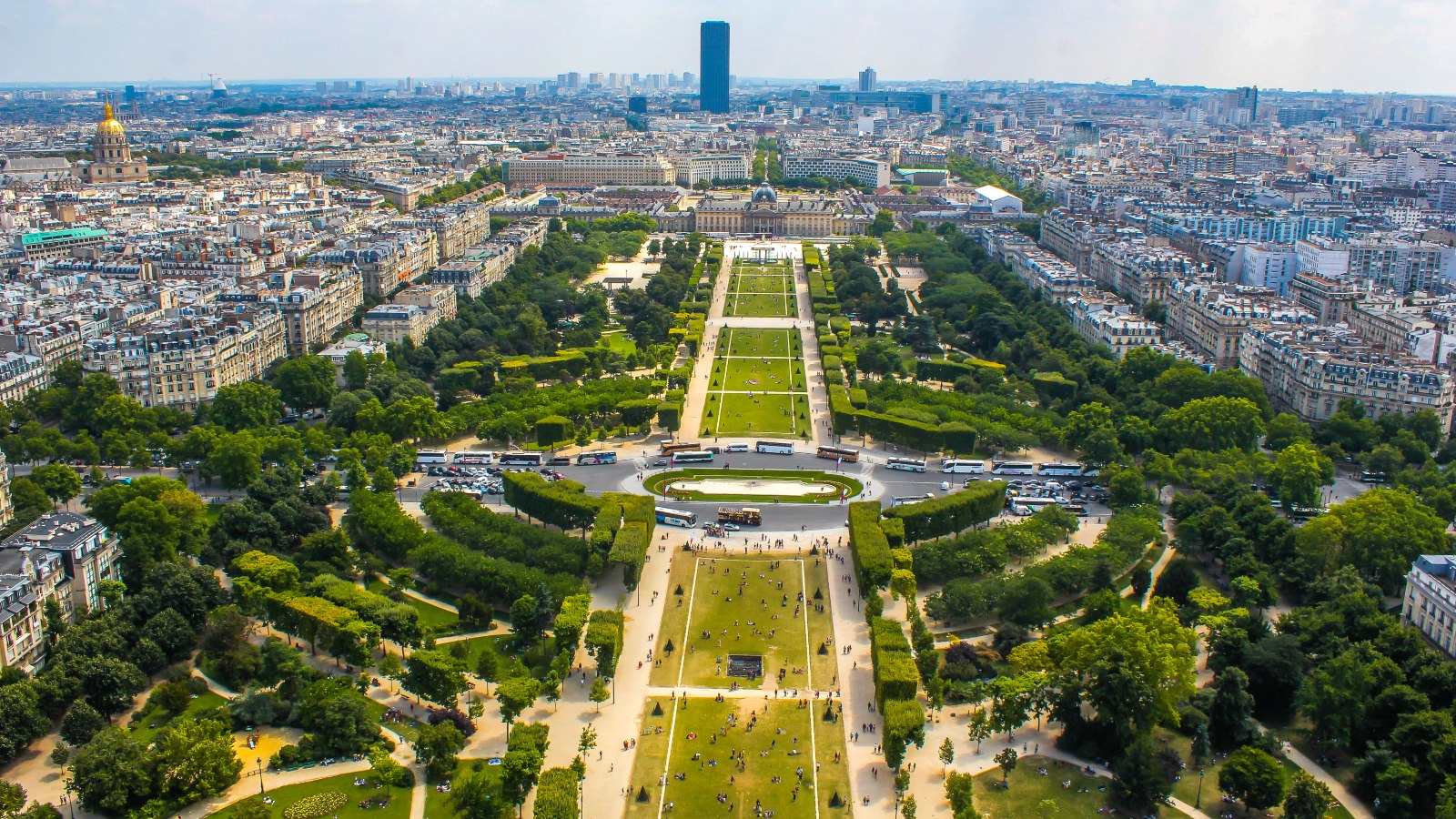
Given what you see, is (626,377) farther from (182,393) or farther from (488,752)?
(488,752)

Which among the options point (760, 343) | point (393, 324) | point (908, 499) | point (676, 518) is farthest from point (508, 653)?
point (760, 343)

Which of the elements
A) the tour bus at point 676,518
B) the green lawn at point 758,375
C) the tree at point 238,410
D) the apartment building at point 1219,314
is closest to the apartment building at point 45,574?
the tree at point 238,410

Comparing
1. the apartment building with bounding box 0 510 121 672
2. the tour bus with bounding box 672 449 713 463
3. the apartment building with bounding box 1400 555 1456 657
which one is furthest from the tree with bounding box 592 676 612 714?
the apartment building with bounding box 1400 555 1456 657

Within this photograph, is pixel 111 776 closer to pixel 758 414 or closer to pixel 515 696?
pixel 515 696

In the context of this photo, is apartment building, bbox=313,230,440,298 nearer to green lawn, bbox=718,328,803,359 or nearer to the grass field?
green lawn, bbox=718,328,803,359

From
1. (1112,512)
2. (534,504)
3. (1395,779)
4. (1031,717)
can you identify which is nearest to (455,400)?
(534,504)

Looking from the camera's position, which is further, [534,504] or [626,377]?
[626,377]

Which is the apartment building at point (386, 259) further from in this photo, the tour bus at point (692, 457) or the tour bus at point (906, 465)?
the tour bus at point (906, 465)
